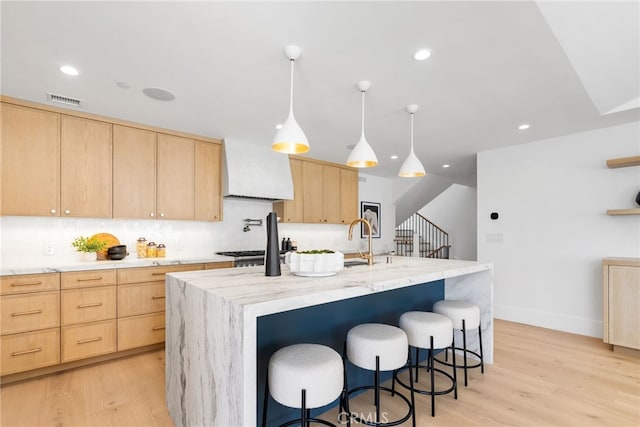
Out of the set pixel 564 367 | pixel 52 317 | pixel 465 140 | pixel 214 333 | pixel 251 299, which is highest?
pixel 465 140

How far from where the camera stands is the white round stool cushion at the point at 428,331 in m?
2.15

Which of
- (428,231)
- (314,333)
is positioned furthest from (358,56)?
(428,231)

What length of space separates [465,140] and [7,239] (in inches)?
203

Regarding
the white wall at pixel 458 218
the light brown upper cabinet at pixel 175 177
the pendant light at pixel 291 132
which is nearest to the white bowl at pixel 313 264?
the pendant light at pixel 291 132

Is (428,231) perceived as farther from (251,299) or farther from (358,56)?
(251,299)

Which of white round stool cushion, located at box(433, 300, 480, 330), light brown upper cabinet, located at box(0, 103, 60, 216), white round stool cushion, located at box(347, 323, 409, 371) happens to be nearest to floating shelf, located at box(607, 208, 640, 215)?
white round stool cushion, located at box(433, 300, 480, 330)

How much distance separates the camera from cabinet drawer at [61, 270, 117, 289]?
2766 millimetres

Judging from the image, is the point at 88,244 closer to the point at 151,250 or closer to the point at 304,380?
the point at 151,250

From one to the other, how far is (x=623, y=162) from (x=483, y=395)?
297cm

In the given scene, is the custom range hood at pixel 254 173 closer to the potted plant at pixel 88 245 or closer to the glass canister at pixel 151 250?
the glass canister at pixel 151 250

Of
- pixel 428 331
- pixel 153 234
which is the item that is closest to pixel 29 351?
pixel 153 234

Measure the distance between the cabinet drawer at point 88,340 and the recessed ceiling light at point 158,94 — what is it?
2124 millimetres

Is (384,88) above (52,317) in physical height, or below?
above

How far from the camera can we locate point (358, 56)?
2117 millimetres
